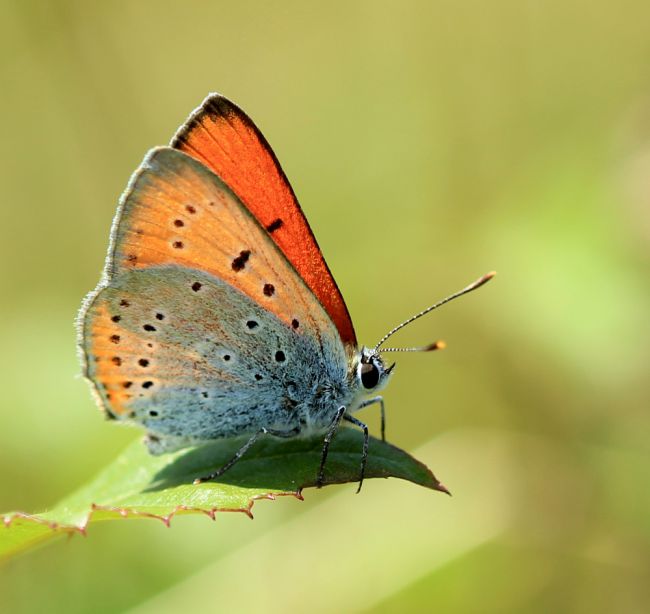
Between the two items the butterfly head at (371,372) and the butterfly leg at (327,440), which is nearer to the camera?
the butterfly leg at (327,440)

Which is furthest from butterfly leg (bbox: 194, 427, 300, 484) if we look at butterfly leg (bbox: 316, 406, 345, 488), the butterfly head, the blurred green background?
the blurred green background

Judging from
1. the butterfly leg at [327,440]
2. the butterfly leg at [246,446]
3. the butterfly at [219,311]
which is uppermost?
the butterfly at [219,311]

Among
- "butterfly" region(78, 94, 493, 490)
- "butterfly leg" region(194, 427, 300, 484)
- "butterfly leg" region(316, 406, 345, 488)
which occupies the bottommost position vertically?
"butterfly leg" region(316, 406, 345, 488)

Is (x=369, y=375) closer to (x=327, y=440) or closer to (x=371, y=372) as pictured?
(x=371, y=372)

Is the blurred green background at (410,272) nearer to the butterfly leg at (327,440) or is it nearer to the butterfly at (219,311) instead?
the butterfly at (219,311)

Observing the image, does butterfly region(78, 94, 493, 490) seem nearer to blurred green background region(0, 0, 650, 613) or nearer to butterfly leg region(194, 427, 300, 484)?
butterfly leg region(194, 427, 300, 484)

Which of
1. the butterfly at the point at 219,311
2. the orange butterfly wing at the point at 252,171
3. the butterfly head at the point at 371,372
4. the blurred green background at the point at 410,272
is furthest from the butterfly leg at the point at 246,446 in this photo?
the blurred green background at the point at 410,272

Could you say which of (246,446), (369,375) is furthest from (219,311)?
(369,375)
